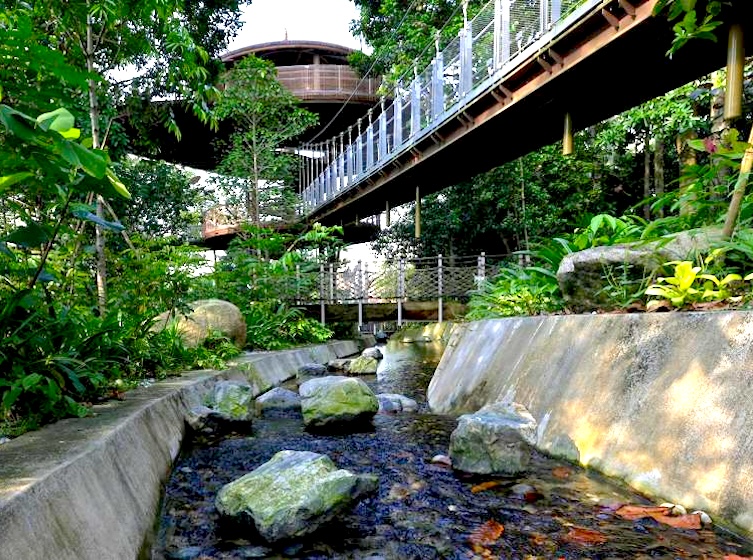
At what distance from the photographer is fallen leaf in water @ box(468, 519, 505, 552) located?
1.83m

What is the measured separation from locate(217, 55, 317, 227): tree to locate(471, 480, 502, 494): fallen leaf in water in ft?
36.6

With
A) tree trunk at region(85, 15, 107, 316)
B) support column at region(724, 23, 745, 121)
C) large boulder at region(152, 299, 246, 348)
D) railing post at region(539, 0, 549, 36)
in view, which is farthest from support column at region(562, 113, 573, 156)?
tree trunk at region(85, 15, 107, 316)

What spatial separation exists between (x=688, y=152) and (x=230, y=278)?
8.77 metres

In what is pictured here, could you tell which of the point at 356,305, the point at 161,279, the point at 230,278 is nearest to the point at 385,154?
the point at 356,305

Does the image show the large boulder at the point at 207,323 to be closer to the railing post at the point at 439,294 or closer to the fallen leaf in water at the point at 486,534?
the fallen leaf in water at the point at 486,534

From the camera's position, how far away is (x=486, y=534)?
6.23 ft

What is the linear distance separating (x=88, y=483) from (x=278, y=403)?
3.04 metres

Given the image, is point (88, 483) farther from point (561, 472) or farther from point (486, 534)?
point (561, 472)

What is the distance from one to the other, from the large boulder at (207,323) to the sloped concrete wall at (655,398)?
3915mm

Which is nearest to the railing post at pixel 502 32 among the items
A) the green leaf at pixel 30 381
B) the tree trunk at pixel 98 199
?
the tree trunk at pixel 98 199

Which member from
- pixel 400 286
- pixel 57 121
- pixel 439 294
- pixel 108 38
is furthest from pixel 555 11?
pixel 400 286

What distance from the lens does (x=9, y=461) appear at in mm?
1622

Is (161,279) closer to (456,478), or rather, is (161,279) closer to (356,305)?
(456,478)

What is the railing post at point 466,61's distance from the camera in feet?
26.6
